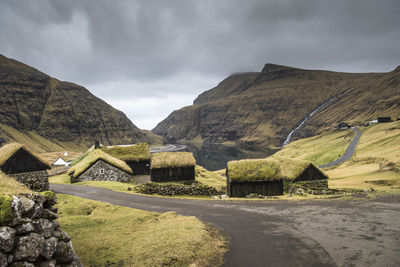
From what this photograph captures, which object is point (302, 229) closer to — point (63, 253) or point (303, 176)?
point (63, 253)

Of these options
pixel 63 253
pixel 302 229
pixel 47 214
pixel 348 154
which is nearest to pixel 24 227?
pixel 47 214

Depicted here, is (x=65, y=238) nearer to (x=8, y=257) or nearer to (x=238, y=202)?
(x=8, y=257)

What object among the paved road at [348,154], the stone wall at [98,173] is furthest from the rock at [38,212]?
the paved road at [348,154]

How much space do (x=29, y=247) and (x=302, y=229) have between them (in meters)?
15.5

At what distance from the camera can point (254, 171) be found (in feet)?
126

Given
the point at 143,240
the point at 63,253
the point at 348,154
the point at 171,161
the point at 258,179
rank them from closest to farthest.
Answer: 1. the point at 63,253
2. the point at 143,240
3. the point at 258,179
4. the point at 171,161
5. the point at 348,154

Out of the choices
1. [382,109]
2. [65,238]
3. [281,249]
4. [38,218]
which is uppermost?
[382,109]

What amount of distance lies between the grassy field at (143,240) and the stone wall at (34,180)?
15.4 metres

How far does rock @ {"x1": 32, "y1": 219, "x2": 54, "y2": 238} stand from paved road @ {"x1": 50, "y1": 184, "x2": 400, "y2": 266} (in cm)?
794

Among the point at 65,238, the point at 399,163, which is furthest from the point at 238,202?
the point at 399,163

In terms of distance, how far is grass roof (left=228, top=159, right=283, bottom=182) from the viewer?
37.6 meters

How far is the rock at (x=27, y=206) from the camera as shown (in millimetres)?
8359

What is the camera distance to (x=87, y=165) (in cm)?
4619

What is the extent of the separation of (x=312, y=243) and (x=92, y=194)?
25.4m
